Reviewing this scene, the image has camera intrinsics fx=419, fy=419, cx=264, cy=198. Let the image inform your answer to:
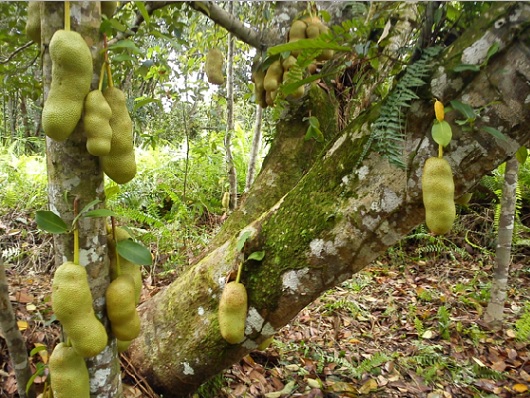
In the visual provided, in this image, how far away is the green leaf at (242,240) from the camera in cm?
151

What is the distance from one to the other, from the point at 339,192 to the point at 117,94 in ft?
2.40

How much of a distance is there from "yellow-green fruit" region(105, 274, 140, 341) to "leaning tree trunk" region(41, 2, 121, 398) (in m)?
0.03

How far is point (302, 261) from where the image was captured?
1.41 metres

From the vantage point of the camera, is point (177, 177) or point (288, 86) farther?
point (177, 177)

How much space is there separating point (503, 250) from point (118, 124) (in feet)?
9.02

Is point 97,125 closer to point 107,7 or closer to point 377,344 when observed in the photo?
point 107,7

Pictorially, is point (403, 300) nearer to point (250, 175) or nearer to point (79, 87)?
point (250, 175)

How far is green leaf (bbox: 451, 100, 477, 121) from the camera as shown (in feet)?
3.51

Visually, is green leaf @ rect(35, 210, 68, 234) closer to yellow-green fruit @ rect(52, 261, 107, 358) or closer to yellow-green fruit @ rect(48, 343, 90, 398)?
yellow-green fruit @ rect(52, 261, 107, 358)

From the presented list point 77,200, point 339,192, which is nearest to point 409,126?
point 339,192

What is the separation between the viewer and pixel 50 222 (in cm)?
106

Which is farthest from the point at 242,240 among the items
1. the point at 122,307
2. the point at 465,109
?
the point at 465,109

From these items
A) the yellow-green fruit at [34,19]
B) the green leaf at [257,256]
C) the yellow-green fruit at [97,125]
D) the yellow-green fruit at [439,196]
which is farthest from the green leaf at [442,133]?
the yellow-green fruit at [34,19]

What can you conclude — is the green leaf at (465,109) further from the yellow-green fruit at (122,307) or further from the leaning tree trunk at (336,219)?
the yellow-green fruit at (122,307)
